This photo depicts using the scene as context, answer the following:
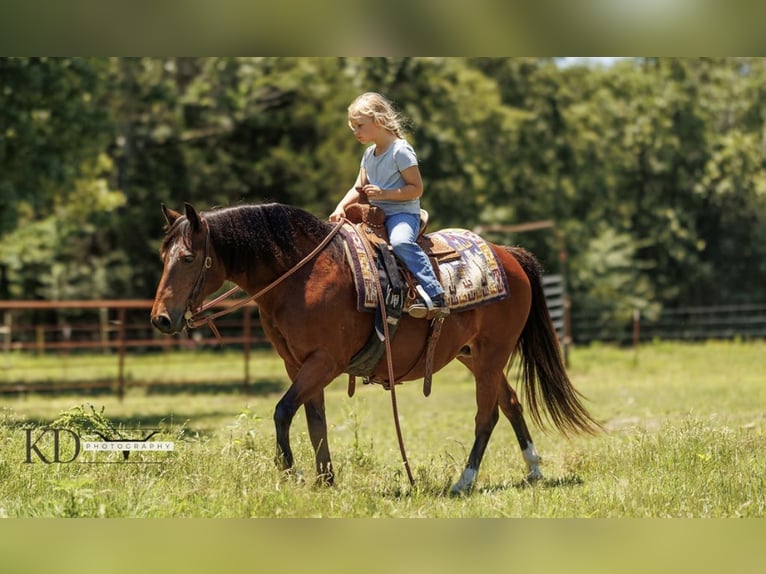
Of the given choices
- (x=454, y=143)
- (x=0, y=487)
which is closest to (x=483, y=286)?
(x=0, y=487)

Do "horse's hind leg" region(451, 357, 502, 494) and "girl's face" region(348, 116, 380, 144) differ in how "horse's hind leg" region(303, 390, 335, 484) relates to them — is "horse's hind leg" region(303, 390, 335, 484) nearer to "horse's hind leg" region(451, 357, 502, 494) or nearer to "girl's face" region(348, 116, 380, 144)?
"horse's hind leg" region(451, 357, 502, 494)

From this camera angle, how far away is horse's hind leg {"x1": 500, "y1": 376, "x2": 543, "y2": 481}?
23.8 ft

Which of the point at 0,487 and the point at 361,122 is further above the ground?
the point at 361,122

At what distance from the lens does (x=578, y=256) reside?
2772 cm

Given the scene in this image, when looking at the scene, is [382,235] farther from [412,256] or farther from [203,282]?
[203,282]

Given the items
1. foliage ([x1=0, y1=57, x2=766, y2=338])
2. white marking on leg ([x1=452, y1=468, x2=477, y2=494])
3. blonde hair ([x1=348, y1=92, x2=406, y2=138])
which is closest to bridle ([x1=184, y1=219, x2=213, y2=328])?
blonde hair ([x1=348, y1=92, x2=406, y2=138])

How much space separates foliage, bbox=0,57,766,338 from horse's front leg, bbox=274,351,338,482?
17.3 meters

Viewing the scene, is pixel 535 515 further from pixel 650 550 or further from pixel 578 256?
pixel 578 256

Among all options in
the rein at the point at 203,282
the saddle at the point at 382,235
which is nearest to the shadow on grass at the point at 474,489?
the saddle at the point at 382,235

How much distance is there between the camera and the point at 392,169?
6.59 m

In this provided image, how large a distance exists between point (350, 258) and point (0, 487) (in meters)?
2.53

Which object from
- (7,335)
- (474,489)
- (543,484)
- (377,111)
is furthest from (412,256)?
(7,335)

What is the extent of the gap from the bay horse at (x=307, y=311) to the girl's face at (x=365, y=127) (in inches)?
25.4

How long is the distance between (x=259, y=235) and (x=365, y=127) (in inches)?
37.7
